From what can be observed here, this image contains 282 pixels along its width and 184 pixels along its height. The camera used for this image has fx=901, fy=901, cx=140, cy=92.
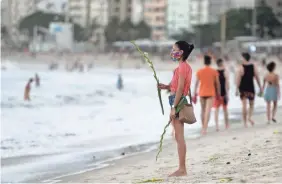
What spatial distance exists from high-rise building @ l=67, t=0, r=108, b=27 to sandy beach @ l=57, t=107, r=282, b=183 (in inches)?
4987

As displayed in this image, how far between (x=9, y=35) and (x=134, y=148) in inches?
4362

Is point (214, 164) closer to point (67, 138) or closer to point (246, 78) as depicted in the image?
point (246, 78)

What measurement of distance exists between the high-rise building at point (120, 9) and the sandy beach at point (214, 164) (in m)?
Answer: 121

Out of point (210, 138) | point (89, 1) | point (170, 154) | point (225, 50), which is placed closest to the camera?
point (170, 154)

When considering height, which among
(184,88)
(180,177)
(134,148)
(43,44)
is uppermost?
(184,88)

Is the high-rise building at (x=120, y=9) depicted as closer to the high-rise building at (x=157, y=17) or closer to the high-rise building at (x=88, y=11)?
the high-rise building at (x=88, y=11)

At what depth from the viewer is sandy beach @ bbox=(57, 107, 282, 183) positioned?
6.62 metres

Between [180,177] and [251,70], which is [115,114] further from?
[180,177]

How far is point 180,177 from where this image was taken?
6922 mm

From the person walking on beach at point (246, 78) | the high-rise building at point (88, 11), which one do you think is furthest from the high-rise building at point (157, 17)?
the person walking on beach at point (246, 78)

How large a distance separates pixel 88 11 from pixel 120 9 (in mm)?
8080

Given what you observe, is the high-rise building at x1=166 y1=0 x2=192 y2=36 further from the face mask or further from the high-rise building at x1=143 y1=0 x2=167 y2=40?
the face mask

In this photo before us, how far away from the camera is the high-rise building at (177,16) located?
124062 millimetres

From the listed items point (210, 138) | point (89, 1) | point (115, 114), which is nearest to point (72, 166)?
point (210, 138)
